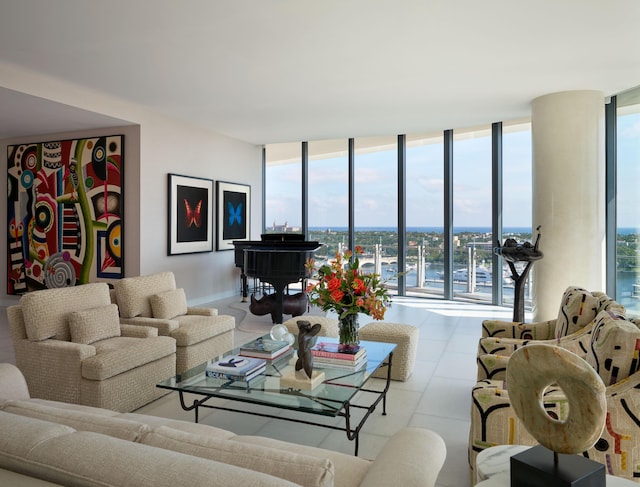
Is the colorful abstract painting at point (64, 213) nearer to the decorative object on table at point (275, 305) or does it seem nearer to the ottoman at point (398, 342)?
the decorative object on table at point (275, 305)

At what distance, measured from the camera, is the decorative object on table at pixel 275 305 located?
21.8ft

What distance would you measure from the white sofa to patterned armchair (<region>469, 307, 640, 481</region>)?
0.92m

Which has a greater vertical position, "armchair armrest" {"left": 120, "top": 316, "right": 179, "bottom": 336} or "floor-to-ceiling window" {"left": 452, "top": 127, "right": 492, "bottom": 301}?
"floor-to-ceiling window" {"left": 452, "top": 127, "right": 492, "bottom": 301}

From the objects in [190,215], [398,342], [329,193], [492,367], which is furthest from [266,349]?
[329,193]

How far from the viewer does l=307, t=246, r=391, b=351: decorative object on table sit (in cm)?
314

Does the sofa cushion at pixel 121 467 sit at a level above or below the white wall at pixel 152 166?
below

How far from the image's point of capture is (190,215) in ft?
25.8

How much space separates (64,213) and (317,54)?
200 inches

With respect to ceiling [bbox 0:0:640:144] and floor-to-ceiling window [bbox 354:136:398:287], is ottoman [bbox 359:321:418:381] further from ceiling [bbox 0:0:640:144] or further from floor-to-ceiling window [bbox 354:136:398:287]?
floor-to-ceiling window [bbox 354:136:398:287]

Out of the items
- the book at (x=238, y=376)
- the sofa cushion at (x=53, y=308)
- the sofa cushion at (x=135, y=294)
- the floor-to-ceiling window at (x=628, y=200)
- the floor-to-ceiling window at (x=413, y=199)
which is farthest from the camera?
the floor-to-ceiling window at (x=413, y=199)

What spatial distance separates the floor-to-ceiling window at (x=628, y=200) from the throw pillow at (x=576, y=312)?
9.82 ft

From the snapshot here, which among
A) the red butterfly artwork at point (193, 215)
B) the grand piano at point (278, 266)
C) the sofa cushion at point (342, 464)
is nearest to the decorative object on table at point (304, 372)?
the sofa cushion at point (342, 464)

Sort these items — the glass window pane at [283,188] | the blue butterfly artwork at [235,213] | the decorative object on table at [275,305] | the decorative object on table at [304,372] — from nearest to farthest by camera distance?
the decorative object on table at [304,372]
the decorative object on table at [275,305]
the blue butterfly artwork at [235,213]
the glass window pane at [283,188]

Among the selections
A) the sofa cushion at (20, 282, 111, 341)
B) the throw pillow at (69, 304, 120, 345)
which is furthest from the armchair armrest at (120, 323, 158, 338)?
the sofa cushion at (20, 282, 111, 341)
